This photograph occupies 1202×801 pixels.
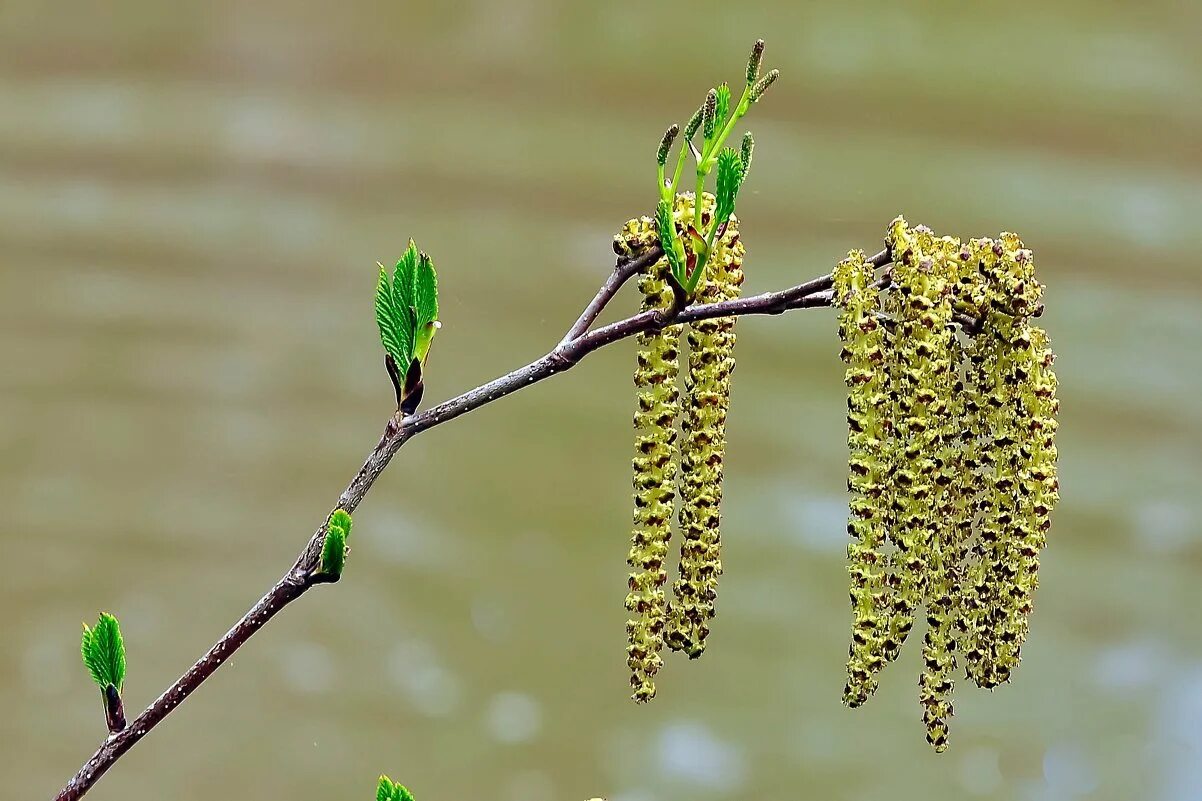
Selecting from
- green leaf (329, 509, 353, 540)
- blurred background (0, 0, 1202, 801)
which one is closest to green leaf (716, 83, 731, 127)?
green leaf (329, 509, 353, 540)

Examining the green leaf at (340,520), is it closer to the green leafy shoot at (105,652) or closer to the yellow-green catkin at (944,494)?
the green leafy shoot at (105,652)

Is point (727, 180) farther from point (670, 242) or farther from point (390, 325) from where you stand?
point (390, 325)

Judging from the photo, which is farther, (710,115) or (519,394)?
(519,394)

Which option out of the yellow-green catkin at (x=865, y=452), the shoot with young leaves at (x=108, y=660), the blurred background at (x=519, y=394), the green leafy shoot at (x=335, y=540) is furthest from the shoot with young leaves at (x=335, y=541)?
the blurred background at (x=519, y=394)

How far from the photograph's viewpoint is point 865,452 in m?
0.48

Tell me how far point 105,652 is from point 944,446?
0.40 m

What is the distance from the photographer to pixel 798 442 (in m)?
0.97

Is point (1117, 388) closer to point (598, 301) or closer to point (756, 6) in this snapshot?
point (756, 6)

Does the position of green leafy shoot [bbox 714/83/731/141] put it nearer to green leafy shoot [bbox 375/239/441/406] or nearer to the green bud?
the green bud

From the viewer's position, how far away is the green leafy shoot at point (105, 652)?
1.63 feet

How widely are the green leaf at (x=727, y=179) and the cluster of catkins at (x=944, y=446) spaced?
2.3 inches

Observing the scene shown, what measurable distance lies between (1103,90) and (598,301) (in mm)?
617

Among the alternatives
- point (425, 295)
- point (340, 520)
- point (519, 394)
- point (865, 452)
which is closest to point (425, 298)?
point (425, 295)

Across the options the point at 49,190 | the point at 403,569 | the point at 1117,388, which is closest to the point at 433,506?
the point at 403,569
